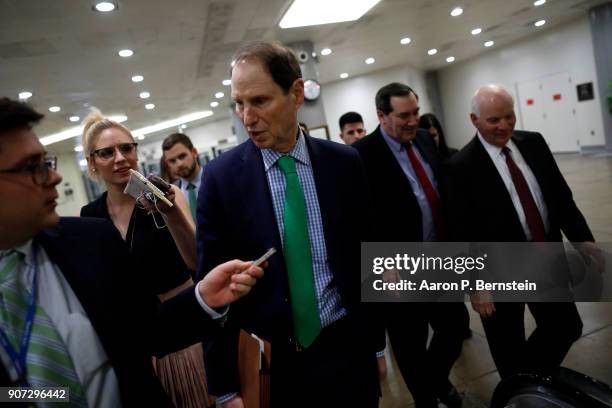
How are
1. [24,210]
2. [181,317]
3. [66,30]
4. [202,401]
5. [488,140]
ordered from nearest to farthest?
[24,210]
[181,317]
[202,401]
[488,140]
[66,30]

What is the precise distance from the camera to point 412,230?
2.42 m

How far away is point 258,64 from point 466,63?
16212 mm

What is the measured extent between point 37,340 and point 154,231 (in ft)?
3.54

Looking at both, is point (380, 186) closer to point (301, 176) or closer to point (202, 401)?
point (301, 176)

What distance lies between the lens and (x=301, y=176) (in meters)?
1.51

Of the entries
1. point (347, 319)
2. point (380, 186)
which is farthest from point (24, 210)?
point (380, 186)

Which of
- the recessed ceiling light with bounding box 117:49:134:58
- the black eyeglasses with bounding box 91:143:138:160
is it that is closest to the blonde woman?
the black eyeglasses with bounding box 91:143:138:160

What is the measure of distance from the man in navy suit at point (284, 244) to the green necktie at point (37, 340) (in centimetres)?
50

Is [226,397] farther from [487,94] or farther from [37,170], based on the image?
[487,94]

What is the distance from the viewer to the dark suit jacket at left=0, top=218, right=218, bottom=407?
1.04 metres

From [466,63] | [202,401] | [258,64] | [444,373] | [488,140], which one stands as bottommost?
[444,373]

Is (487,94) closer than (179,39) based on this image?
Yes

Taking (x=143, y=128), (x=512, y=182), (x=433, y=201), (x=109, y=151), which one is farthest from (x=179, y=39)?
(x=143, y=128)

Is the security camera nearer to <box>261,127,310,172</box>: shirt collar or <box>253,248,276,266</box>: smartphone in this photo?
<box>261,127,310,172</box>: shirt collar
